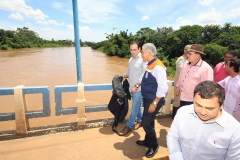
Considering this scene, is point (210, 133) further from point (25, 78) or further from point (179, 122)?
point (25, 78)

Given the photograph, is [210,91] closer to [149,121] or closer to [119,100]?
[149,121]

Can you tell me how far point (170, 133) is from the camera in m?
1.41

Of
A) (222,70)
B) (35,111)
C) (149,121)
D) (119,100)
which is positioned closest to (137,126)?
(119,100)

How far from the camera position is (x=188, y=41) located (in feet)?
74.3

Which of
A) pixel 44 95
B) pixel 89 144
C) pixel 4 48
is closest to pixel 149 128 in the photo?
pixel 89 144

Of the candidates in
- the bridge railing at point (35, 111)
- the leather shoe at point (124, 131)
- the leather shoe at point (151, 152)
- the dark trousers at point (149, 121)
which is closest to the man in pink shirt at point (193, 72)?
the dark trousers at point (149, 121)

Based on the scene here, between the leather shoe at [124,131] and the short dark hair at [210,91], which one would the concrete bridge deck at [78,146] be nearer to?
the leather shoe at [124,131]

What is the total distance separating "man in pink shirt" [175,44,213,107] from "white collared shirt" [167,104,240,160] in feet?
4.88

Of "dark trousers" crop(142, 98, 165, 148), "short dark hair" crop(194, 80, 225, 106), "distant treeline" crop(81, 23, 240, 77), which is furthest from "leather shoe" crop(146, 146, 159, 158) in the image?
"distant treeline" crop(81, 23, 240, 77)

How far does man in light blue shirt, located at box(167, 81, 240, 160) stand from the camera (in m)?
1.19

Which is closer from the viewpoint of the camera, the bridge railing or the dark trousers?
the dark trousers

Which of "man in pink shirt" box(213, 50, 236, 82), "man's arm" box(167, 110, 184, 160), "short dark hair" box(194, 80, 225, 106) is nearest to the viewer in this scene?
"short dark hair" box(194, 80, 225, 106)

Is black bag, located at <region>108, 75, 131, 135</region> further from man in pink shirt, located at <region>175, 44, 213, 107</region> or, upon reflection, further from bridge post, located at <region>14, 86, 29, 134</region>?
bridge post, located at <region>14, 86, 29, 134</region>

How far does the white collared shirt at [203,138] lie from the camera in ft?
3.96
